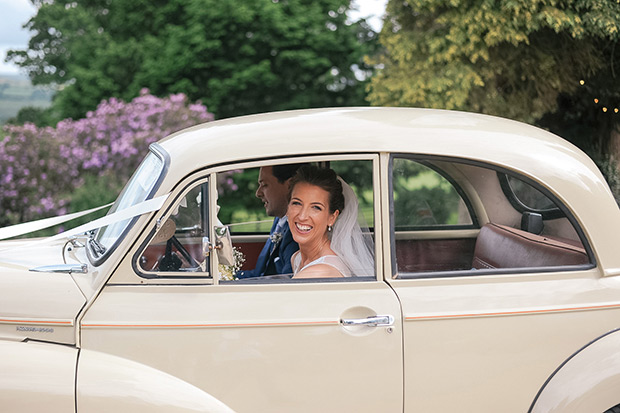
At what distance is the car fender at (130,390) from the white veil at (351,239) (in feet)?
3.08

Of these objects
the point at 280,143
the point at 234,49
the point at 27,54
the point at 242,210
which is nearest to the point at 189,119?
the point at 242,210

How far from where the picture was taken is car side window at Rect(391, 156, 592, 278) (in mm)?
3234

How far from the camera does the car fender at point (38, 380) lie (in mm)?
2752

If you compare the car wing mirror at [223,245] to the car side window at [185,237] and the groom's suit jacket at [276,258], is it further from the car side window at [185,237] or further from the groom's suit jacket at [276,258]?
the groom's suit jacket at [276,258]

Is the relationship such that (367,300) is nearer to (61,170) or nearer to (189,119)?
(61,170)

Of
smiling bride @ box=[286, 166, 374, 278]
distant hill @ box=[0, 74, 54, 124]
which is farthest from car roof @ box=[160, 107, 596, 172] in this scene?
distant hill @ box=[0, 74, 54, 124]

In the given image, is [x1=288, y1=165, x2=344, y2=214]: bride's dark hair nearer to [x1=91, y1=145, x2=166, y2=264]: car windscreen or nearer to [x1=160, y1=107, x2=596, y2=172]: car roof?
[x1=160, y1=107, x2=596, y2=172]: car roof

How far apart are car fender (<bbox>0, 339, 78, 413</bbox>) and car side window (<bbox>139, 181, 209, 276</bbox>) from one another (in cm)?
49

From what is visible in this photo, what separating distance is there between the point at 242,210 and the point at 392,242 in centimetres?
1109

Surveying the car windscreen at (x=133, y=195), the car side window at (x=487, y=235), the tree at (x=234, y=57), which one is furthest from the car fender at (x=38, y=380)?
the tree at (x=234, y=57)

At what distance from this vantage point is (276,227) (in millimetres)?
4352

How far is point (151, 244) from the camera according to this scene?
9.83 feet

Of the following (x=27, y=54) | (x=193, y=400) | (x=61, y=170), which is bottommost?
(x=193, y=400)

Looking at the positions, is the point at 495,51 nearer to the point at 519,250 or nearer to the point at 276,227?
the point at 276,227
